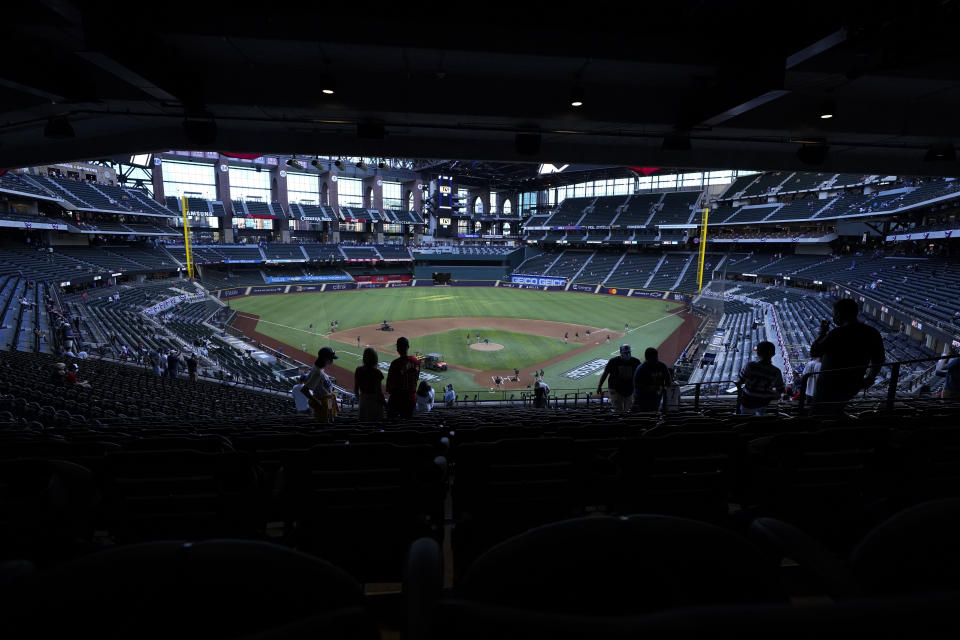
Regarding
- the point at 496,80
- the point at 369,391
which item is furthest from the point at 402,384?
the point at 496,80

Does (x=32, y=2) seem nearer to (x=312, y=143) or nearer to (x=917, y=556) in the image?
(x=312, y=143)

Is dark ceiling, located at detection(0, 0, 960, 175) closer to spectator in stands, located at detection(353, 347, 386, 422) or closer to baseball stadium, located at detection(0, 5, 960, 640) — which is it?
baseball stadium, located at detection(0, 5, 960, 640)

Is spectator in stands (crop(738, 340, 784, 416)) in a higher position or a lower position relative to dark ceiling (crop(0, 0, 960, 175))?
lower

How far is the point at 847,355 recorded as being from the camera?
5.93m

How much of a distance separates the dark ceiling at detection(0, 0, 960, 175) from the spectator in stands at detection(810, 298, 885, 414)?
317 centimetres

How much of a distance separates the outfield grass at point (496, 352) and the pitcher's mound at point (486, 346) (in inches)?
18.1

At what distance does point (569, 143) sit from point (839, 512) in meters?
7.29

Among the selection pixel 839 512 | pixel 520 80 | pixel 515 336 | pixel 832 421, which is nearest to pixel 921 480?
pixel 839 512

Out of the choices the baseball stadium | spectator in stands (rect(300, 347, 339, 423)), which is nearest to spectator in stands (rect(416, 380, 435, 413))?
the baseball stadium

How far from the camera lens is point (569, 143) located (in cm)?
842

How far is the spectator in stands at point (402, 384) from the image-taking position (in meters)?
7.18

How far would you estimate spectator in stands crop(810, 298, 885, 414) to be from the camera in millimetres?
5816

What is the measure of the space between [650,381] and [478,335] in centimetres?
2903

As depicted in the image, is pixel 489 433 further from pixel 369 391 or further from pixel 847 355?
pixel 847 355
